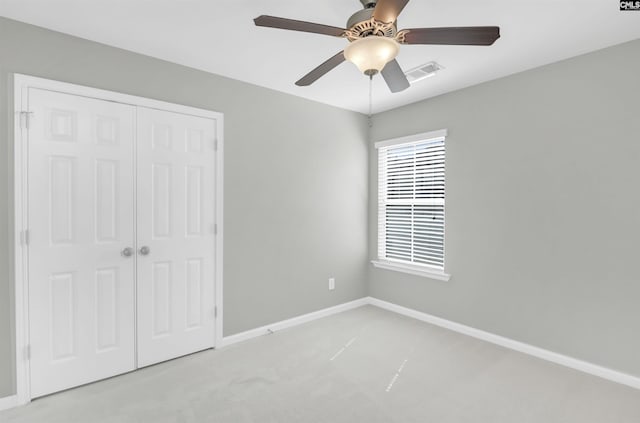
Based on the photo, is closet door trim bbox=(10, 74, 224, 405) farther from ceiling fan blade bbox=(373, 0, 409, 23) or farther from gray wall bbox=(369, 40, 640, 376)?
gray wall bbox=(369, 40, 640, 376)

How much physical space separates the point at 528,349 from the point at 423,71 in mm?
2696

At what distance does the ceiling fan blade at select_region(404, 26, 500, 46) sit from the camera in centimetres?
158

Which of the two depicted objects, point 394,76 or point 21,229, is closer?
point 394,76

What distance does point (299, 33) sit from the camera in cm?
232

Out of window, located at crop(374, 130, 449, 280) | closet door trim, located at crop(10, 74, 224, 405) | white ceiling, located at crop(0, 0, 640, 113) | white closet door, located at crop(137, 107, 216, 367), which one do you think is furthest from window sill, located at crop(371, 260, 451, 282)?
closet door trim, located at crop(10, 74, 224, 405)

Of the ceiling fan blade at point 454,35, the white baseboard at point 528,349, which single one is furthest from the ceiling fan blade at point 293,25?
the white baseboard at point 528,349

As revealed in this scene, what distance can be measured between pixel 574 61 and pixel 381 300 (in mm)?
3154

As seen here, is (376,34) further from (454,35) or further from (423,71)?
(423,71)

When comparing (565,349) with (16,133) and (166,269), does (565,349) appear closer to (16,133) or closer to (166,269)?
(166,269)

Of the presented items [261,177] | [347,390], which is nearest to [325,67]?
[261,177]

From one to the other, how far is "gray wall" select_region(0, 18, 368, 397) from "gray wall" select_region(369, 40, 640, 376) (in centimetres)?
118

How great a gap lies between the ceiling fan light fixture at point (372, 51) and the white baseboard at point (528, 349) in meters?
2.82

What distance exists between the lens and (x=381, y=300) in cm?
425

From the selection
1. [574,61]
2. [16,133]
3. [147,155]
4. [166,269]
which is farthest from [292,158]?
[574,61]
